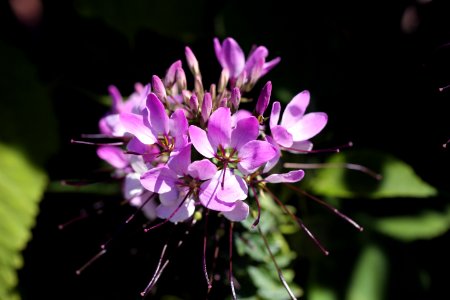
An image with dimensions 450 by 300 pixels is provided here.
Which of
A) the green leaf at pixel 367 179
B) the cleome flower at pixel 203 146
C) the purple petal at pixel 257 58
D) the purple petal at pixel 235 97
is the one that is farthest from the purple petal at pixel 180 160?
the green leaf at pixel 367 179

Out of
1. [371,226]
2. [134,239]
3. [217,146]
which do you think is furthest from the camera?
[371,226]

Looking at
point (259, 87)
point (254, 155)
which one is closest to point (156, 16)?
point (259, 87)

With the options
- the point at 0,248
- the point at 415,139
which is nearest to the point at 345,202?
the point at 415,139

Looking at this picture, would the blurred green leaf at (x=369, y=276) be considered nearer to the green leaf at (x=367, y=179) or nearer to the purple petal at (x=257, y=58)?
the green leaf at (x=367, y=179)

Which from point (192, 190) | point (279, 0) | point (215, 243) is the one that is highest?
point (279, 0)

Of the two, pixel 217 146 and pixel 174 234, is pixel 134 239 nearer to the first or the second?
pixel 174 234

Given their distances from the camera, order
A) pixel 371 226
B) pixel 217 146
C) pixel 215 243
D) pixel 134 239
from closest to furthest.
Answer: pixel 217 146, pixel 215 243, pixel 134 239, pixel 371 226

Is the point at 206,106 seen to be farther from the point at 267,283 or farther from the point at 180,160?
the point at 267,283
